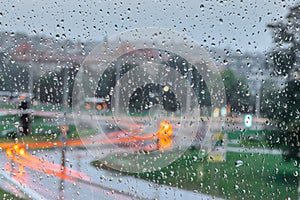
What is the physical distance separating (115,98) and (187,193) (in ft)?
1.61

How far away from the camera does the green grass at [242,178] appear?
2074 mm

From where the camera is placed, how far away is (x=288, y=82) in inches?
83.1

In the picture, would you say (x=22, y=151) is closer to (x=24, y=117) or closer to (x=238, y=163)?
(x=24, y=117)

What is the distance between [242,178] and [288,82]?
420mm

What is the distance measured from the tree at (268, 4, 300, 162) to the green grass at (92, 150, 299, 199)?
82 millimetres

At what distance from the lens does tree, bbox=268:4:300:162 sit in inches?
81.4

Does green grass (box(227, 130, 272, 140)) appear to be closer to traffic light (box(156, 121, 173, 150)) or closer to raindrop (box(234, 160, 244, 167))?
raindrop (box(234, 160, 244, 167))

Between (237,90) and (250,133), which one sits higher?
(237,90)

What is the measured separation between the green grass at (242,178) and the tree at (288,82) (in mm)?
82

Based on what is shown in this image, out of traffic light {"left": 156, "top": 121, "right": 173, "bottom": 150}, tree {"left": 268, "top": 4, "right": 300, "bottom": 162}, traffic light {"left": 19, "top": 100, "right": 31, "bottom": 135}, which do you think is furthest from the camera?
traffic light {"left": 156, "top": 121, "right": 173, "bottom": 150}

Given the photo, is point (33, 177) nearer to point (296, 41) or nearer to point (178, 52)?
point (178, 52)

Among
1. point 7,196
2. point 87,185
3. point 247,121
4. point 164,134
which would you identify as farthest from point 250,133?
point 7,196

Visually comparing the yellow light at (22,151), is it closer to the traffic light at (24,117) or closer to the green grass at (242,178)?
the traffic light at (24,117)

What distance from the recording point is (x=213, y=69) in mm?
2172
